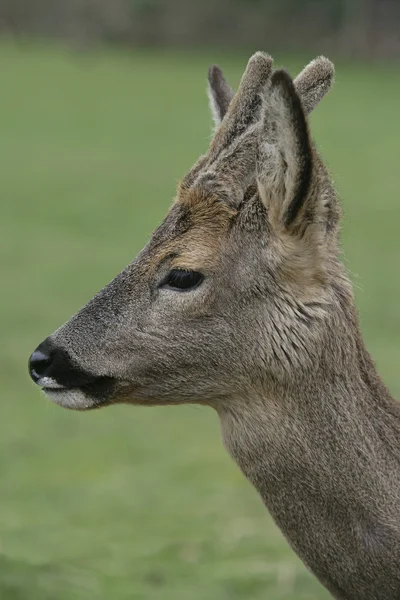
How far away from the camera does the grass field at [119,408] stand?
23.7 feet

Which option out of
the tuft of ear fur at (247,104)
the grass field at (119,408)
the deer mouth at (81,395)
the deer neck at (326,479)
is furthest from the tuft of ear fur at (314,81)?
the deer mouth at (81,395)

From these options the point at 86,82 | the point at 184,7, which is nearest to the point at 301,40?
the point at 184,7

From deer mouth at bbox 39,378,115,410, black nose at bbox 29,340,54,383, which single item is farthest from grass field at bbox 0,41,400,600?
black nose at bbox 29,340,54,383

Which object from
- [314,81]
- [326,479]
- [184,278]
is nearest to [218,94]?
[314,81]

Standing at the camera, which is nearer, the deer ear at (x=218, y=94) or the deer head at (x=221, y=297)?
the deer head at (x=221, y=297)

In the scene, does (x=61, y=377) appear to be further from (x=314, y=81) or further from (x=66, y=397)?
(x=314, y=81)

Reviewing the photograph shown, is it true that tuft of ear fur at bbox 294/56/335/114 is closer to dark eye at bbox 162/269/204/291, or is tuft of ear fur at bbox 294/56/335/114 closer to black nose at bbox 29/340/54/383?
dark eye at bbox 162/269/204/291

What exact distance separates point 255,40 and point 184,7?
3.14 metres

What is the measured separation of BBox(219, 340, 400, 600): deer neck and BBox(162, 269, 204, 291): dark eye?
0.43 meters

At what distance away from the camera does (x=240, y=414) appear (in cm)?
429

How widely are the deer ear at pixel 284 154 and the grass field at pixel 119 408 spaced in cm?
62

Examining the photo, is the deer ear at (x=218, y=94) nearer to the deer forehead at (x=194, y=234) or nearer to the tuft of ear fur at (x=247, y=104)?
the tuft of ear fur at (x=247, y=104)

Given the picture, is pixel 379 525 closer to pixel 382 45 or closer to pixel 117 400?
pixel 117 400

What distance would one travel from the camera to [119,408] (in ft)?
37.4
